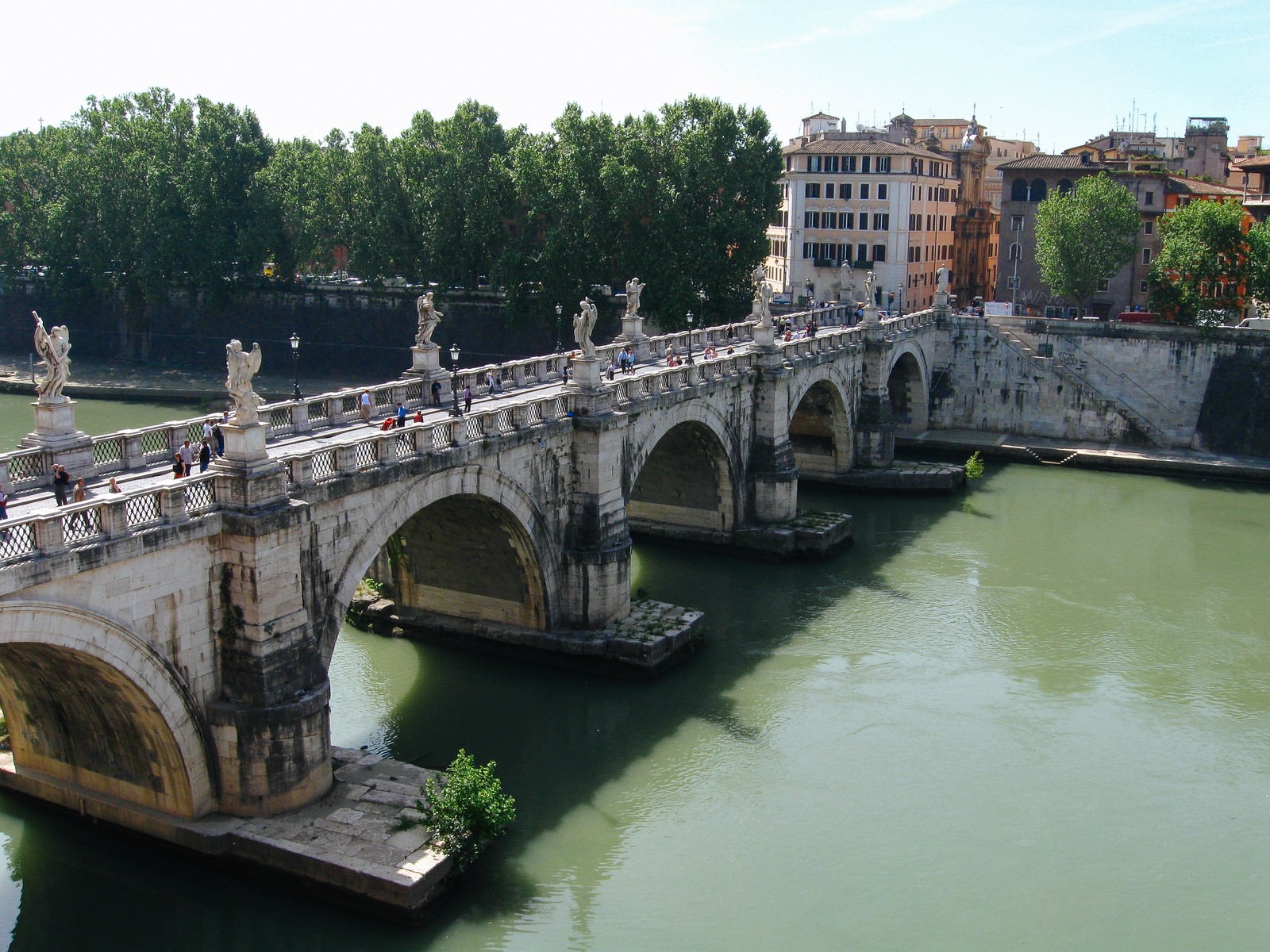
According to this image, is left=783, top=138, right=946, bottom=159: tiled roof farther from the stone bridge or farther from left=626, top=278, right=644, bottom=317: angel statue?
the stone bridge

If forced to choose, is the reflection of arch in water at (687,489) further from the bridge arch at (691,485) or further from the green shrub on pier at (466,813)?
the green shrub on pier at (466,813)

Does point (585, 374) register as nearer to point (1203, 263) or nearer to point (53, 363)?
point (53, 363)

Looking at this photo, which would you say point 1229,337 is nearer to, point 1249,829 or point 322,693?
point 1249,829

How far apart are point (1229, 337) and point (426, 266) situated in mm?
36041

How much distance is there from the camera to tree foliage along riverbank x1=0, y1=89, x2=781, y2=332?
56688 mm

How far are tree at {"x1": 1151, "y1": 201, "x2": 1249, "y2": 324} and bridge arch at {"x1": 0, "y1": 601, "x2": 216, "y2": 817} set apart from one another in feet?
155

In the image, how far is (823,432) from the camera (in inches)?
1892

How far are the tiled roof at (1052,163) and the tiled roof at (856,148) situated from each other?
16.2 ft

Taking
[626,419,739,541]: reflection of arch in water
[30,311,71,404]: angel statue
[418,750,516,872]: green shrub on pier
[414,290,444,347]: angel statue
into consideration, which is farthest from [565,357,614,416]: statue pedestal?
[30,311,71,404]: angel statue

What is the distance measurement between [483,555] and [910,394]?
106ft

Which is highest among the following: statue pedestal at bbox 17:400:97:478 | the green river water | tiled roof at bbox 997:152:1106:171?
tiled roof at bbox 997:152:1106:171

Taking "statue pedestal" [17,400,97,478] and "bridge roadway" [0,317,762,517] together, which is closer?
"bridge roadway" [0,317,762,517]

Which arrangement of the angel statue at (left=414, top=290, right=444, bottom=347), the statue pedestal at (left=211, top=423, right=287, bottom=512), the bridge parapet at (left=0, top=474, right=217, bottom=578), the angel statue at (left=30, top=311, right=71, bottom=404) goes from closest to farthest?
the bridge parapet at (left=0, top=474, right=217, bottom=578) → the statue pedestal at (left=211, top=423, right=287, bottom=512) → the angel statue at (left=30, top=311, right=71, bottom=404) → the angel statue at (left=414, top=290, right=444, bottom=347)

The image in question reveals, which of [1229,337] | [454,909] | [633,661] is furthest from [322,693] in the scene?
[1229,337]
